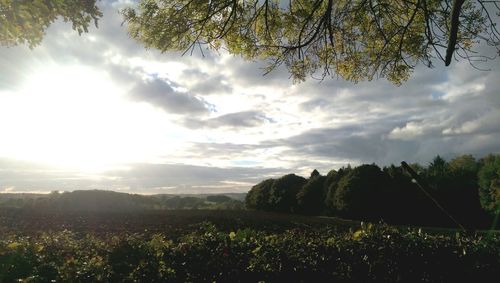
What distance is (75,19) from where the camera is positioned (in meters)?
9.07

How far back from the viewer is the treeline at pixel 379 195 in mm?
31047

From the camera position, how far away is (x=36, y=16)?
27.2 ft

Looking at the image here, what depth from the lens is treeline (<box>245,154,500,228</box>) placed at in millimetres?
31047

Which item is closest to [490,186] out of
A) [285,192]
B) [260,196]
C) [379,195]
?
[379,195]

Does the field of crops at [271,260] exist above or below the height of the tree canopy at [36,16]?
below

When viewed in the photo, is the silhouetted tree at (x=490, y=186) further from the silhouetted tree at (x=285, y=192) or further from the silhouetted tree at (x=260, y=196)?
the silhouetted tree at (x=260, y=196)

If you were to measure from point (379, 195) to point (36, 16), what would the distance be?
27346 millimetres

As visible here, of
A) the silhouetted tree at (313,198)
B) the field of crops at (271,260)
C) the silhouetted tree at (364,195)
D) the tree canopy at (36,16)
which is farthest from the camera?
the silhouetted tree at (313,198)

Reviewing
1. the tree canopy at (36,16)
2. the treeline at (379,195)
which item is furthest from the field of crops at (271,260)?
the treeline at (379,195)

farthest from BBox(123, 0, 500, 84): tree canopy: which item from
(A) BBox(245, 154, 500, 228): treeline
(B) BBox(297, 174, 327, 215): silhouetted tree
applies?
(B) BBox(297, 174, 327, 215): silhouetted tree

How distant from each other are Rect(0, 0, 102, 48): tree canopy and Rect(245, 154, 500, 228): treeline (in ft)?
69.9

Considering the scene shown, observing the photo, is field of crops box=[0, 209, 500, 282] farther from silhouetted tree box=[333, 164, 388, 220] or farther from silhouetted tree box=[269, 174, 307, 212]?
silhouetted tree box=[269, 174, 307, 212]

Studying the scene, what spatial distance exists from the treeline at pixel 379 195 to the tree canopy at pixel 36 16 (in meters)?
21.3

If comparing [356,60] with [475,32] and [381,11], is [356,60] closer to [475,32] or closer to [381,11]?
[381,11]
